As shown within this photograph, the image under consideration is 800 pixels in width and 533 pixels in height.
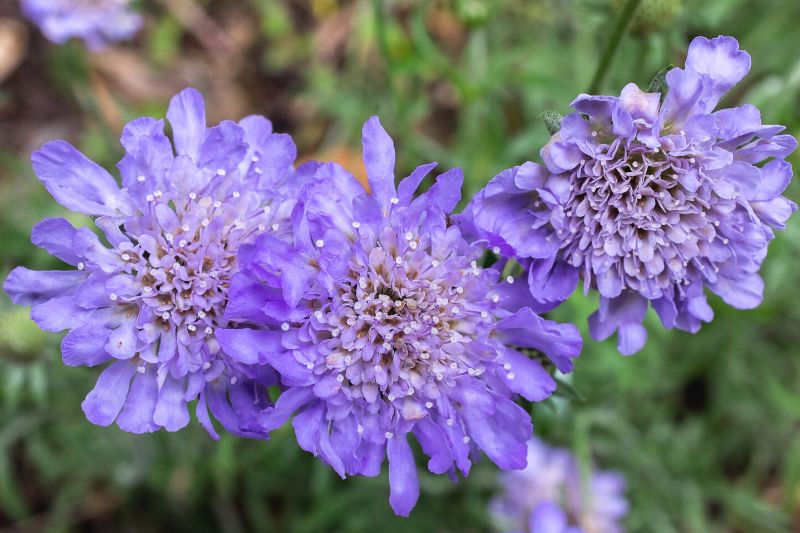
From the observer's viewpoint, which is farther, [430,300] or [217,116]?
[217,116]

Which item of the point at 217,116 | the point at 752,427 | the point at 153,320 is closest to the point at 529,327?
the point at 153,320

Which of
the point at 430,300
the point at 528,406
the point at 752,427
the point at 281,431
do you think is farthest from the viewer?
the point at 752,427

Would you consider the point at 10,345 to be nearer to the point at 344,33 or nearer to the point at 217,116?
the point at 217,116

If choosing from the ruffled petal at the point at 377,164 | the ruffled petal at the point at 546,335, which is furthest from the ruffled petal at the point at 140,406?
the ruffled petal at the point at 546,335

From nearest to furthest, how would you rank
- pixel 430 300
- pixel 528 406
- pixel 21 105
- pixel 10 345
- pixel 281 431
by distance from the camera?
pixel 430 300 < pixel 528 406 < pixel 10 345 < pixel 281 431 < pixel 21 105

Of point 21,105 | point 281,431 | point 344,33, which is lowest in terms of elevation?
point 281,431

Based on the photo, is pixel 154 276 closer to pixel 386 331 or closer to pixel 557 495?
pixel 386 331

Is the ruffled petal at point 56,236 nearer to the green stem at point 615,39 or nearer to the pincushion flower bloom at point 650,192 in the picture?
the pincushion flower bloom at point 650,192
